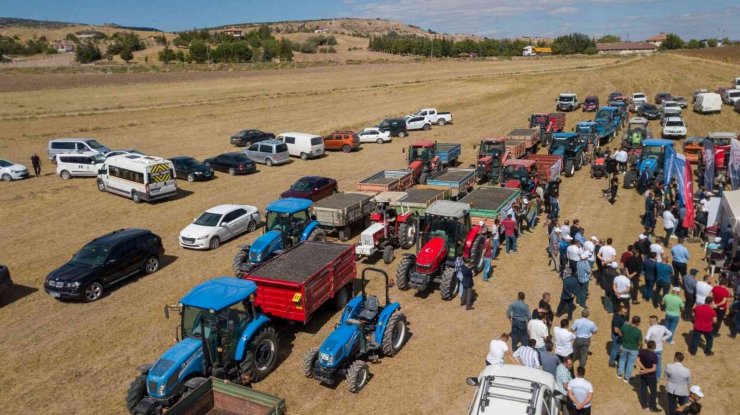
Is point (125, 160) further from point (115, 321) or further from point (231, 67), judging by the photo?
point (231, 67)

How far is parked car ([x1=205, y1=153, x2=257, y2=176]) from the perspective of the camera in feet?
97.3

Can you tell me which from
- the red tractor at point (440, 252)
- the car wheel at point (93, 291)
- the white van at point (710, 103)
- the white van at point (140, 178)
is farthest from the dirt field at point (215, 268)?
the white van at point (710, 103)

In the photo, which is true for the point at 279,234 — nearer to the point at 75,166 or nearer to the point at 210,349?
the point at 210,349

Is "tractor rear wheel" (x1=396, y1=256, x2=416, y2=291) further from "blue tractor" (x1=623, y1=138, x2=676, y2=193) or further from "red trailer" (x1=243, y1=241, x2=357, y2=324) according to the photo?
"blue tractor" (x1=623, y1=138, x2=676, y2=193)

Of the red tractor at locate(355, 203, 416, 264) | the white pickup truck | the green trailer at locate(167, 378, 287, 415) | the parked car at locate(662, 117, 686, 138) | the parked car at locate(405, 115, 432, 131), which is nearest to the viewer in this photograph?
the green trailer at locate(167, 378, 287, 415)

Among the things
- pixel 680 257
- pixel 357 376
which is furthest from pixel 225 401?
pixel 680 257

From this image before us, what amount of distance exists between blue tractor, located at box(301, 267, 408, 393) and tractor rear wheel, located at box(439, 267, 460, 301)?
7.85 feet

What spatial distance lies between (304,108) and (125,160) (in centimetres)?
3070

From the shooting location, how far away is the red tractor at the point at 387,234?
16.3 m

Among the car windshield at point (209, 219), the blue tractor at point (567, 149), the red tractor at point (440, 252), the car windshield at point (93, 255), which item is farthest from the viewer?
the blue tractor at point (567, 149)

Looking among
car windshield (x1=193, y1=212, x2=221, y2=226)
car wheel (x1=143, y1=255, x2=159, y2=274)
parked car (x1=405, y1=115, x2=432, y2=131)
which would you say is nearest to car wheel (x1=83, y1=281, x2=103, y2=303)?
car wheel (x1=143, y1=255, x2=159, y2=274)

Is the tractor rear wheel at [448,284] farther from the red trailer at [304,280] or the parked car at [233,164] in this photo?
the parked car at [233,164]

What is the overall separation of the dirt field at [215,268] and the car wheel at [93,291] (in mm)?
320

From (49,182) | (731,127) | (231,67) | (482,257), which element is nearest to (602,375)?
(482,257)
